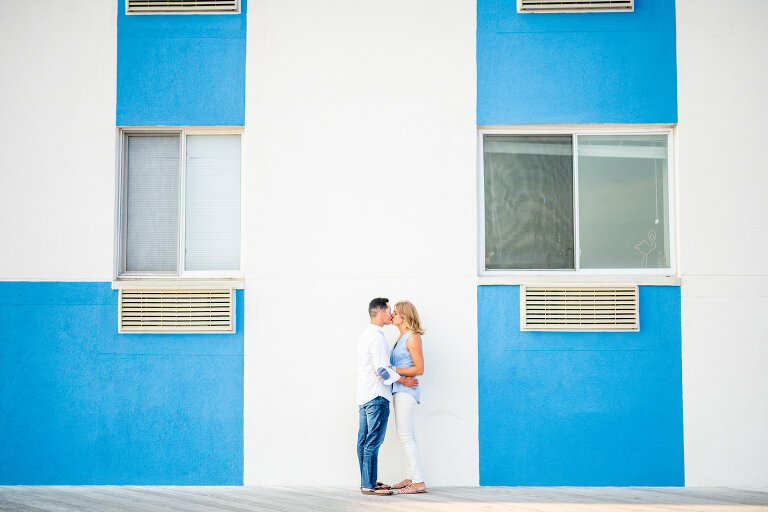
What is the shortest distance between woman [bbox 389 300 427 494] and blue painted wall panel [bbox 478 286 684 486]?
768mm

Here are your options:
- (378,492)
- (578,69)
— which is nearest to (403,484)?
(378,492)

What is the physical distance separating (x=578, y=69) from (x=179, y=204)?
445 cm

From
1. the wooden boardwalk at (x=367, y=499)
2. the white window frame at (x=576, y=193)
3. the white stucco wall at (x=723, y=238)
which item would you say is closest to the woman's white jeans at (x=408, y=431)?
the wooden boardwalk at (x=367, y=499)

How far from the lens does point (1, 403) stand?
7379 millimetres

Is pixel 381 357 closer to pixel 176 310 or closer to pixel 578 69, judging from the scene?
pixel 176 310

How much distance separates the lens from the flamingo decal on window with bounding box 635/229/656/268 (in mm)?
7578

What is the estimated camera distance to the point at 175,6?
760 centimetres

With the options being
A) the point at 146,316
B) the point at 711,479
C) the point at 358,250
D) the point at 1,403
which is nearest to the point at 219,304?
the point at 146,316

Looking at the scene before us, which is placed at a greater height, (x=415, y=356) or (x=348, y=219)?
(x=348, y=219)

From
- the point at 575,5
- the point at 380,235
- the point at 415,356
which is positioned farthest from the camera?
the point at 575,5

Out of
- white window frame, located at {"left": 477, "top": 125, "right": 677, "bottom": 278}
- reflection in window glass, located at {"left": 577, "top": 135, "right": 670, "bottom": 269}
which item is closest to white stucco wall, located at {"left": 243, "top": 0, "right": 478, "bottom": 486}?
white window frame, located at {"left": 477, "top": 125, "right": 677, "bottom": 278}

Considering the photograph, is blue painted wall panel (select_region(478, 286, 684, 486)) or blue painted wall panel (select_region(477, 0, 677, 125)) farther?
blue painted wall panel (select_region(477, 0, 677, 125))

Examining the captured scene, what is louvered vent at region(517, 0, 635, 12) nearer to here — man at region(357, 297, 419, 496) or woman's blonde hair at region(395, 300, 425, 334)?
woman's blonde hair at region(395, 300, 425, 334)

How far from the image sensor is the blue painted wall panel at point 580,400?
728cm
